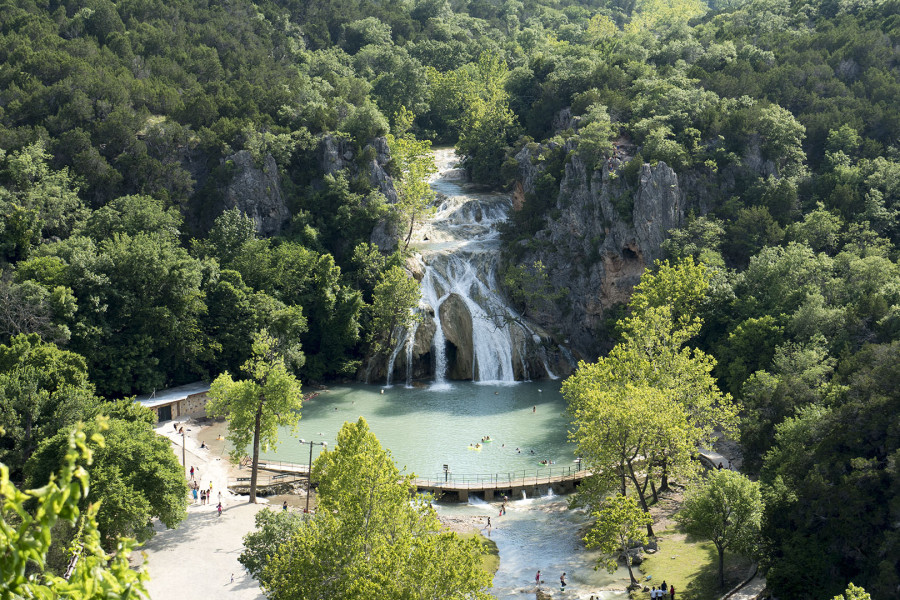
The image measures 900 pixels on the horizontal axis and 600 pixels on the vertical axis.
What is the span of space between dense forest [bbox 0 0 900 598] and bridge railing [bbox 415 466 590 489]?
10689mm

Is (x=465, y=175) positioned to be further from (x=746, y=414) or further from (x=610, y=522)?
(x=610, y=522)

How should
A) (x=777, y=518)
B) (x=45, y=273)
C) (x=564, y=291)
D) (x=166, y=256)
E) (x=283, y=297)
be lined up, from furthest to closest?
(x=564, y=291) < (x=283, y=297) < (x=166, y=256) < (x=45, y=273) < (x=777, y=518)

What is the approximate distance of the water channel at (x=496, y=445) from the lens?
42.2 m

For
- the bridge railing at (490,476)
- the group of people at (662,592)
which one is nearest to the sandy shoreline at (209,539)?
the bridge railing at (490,476)

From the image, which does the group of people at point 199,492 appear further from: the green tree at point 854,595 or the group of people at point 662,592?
the green tree at point 854,595

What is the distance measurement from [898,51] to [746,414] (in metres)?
48.5

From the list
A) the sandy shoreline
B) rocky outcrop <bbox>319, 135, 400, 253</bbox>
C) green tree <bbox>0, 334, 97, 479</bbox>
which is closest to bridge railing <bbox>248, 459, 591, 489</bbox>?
the sandy shoreline

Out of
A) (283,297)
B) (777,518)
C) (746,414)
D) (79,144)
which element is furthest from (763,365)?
(79,144)

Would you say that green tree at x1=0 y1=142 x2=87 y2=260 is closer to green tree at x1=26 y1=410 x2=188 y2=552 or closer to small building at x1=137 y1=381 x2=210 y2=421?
small building at x1=137 y1=381 x2=210 y2=421

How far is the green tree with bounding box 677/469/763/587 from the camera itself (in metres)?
38.1

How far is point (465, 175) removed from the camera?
97.9m

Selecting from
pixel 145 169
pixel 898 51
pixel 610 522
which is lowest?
pixel 610 522

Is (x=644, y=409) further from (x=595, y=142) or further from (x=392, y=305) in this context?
(x=595, y=142)

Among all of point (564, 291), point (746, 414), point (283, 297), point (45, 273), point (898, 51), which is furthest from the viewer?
point (898, 51)
